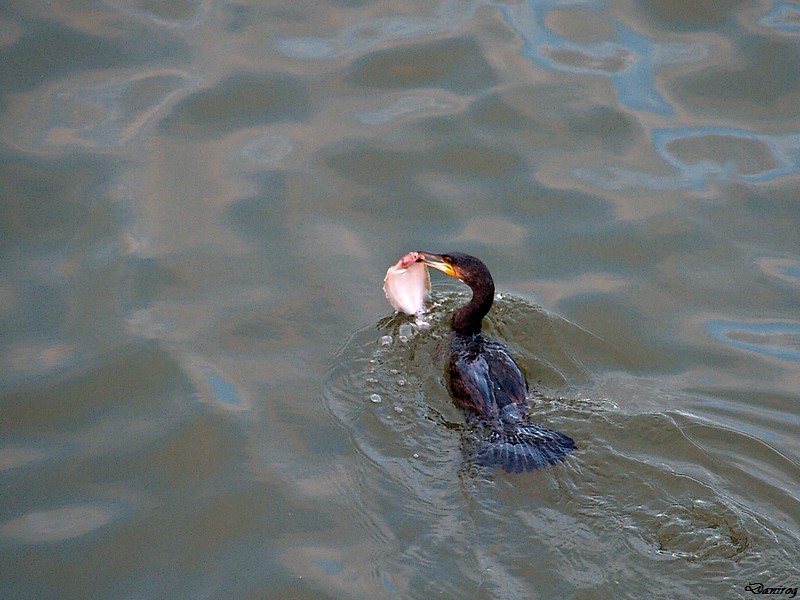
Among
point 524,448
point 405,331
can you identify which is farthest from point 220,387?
point 524,448

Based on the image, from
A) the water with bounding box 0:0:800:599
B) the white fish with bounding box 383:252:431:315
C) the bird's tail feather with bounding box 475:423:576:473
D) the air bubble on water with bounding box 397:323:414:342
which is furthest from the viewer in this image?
the air bubble on water with bounding box 397:323:414:342

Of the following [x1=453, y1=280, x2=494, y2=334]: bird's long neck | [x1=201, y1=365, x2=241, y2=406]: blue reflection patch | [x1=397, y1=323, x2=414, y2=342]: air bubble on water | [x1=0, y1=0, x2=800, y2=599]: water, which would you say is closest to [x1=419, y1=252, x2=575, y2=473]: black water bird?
[x1=453, y1=280, x2=494, y2=334]: bird's long neck

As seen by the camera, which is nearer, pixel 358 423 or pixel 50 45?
pixel 358 423

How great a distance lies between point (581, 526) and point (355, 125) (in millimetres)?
4506

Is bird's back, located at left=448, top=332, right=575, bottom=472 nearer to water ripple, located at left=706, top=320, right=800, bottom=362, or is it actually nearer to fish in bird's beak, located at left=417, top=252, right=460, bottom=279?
fish in bird's beak, located at left=417, top=252, right=460, bottom=279

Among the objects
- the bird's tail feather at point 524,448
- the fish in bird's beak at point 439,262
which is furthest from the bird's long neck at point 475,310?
the bird's tail feather at point 524,448

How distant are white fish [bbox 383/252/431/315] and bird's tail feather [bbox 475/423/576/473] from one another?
1313 millimetres

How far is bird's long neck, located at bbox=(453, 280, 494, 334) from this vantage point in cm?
680

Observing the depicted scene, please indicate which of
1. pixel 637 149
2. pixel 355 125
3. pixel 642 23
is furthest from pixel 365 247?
pixel 642 23

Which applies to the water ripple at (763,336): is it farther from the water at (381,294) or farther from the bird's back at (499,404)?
the bird's back at (499,404)

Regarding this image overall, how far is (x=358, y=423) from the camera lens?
611 cm

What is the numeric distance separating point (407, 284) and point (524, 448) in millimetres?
1639

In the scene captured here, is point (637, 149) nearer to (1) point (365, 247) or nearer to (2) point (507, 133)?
(2) point (507, 133)

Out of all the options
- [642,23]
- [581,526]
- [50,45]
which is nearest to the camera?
[581,526]
